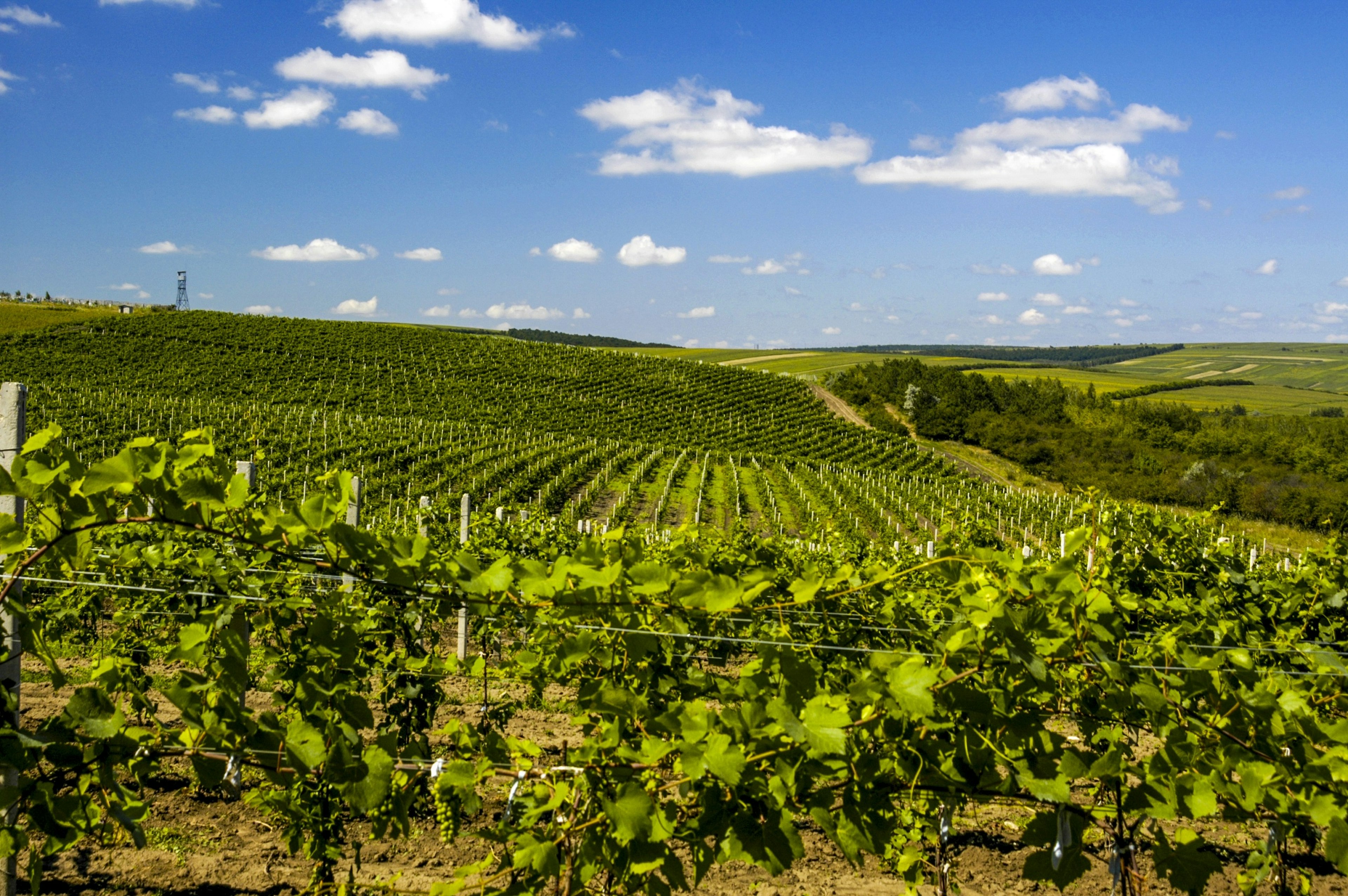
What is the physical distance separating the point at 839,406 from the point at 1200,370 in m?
85.1

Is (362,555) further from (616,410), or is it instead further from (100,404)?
(616,410)

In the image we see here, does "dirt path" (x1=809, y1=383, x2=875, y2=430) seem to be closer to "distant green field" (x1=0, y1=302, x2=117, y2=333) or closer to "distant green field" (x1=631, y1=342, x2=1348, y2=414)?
"distant green field" (x1=631, y1=342, x2=1348, y2=414)

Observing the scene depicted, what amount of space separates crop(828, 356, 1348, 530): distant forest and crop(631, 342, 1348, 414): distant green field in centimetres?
940

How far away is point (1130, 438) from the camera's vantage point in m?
51.1

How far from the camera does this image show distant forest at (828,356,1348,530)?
36.5 meters

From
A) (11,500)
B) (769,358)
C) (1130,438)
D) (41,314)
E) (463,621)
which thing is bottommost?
(463,621)

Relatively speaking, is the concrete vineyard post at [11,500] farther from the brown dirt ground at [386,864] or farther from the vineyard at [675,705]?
the brown dirt ground at [386,864]

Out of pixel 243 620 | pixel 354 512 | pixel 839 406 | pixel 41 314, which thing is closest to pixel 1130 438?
pixel 839 406

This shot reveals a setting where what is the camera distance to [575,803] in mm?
1611

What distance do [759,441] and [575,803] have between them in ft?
126

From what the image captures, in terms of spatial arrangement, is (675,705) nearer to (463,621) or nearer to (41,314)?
(463,621)

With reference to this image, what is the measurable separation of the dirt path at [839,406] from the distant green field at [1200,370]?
9.52 metres

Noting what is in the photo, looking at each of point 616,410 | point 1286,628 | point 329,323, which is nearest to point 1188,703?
point 1286,628

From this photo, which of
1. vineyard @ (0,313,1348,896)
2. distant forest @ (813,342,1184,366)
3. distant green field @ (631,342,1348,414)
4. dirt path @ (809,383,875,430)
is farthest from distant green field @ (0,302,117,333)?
distant forest @ (813,342,1184,366)
